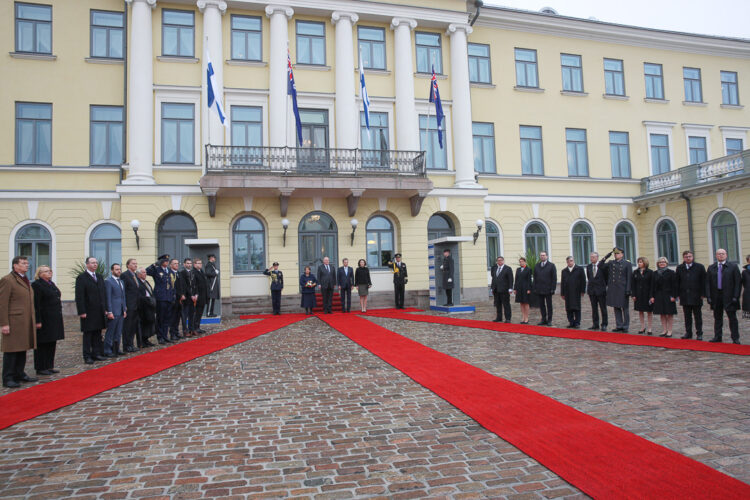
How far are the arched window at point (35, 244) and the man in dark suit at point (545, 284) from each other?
17.4m

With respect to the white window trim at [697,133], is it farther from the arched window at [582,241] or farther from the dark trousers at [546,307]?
the dark trousers at [546,307]

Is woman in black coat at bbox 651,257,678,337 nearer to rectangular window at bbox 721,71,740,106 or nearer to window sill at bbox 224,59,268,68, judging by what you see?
window sill at bbox 224,59,268,68

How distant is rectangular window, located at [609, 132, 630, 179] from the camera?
24.4 m

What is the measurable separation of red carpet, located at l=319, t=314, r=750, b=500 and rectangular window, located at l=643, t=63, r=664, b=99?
24054 millimetres

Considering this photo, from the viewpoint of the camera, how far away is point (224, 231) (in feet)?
61.3

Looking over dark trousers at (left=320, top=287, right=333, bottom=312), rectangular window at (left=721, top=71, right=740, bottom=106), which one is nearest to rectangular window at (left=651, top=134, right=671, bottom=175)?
rectangular window at (left=721, top=71, right=740, bottom=106)

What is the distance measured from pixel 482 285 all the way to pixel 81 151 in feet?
55.4

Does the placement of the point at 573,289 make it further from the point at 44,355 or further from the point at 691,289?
the point at 44,355

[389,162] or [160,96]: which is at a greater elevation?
[160,96]

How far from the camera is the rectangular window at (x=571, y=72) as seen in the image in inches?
942

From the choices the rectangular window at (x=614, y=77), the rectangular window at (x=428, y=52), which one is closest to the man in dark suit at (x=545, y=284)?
the rectangular window at (x=428, y=52)

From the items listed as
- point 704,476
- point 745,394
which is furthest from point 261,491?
point 745,394

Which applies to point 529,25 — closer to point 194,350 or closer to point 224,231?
point 224,231

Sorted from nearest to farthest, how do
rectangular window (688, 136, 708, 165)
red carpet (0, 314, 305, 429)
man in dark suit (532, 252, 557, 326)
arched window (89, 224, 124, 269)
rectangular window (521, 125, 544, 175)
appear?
red carpet (0, 314, 305, 429)
man in dark suit (532, 252, 557, 326)
arched window (89, 224, 124, 269)
rectangular window (521, 125, 544, 175)
rectangular window (688, 136, 708, 165)
